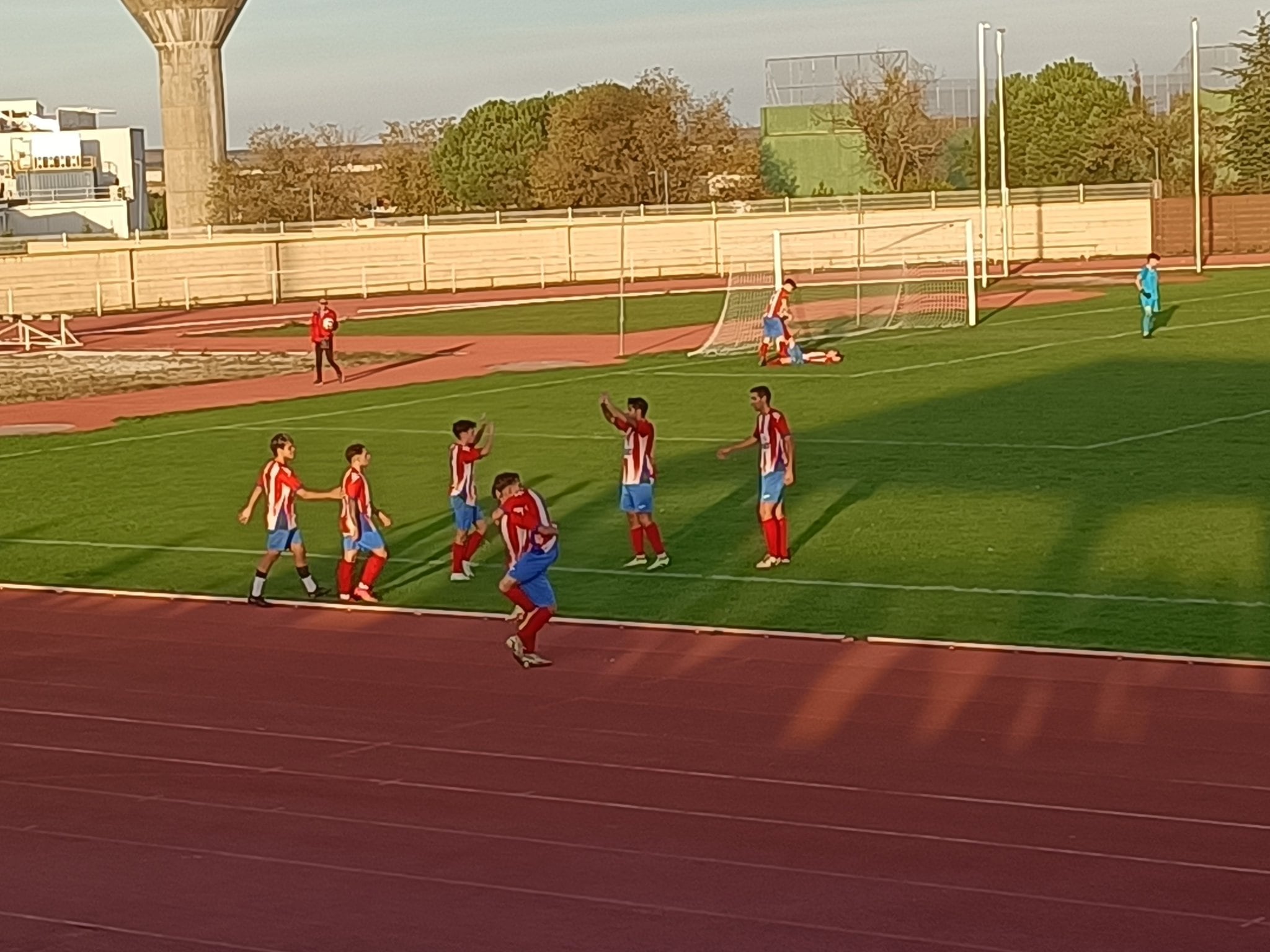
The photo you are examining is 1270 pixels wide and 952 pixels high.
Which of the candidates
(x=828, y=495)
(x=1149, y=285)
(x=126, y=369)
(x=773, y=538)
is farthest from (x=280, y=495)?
(x=126, y=369)

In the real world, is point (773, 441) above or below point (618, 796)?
above

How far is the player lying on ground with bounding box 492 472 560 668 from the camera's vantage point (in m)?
15.4

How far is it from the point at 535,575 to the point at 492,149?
405ft

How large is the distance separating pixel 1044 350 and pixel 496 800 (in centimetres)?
2968

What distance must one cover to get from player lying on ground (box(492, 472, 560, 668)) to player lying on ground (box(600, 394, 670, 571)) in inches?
116

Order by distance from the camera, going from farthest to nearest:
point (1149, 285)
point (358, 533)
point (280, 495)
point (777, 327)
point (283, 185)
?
point (283, 185) → point (1149, 285) → point (777, 327) → point (358, 533) → point (280, 495)

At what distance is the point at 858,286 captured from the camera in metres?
49.1

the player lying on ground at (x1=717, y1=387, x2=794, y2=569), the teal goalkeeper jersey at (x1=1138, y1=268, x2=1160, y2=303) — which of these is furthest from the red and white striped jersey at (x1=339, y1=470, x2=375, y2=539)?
the teal goalkeeper jersey at (x1=1138, y1=268, x2=1160, y2=303)

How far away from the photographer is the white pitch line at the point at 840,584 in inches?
695

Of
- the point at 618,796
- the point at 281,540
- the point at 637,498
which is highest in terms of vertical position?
the point at 637,498

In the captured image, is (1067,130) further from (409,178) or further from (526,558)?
(526,558)

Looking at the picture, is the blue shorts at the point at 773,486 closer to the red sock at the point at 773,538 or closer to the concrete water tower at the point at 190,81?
the red sock at the point at 773,538

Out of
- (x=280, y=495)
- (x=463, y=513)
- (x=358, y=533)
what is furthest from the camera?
(x=463, y=513)

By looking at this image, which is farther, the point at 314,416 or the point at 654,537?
the point at 314,416
